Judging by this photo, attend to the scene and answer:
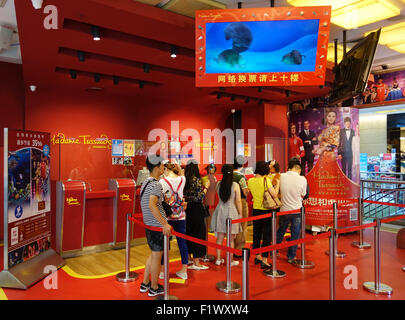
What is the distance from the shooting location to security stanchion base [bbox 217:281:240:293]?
381cm

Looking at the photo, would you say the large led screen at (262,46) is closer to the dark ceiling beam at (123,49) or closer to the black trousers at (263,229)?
the dark ceiling beam at (123,49)

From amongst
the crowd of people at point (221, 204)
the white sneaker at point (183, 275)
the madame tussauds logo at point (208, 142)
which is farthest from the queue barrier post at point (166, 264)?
the madame tussauds logo at point (208, 142)

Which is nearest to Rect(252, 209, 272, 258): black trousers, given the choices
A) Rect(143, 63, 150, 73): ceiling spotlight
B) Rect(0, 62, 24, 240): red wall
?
Rect(143, 63, 150, 73): ceiling spotlight

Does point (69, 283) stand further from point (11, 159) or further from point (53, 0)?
point (53, 0)

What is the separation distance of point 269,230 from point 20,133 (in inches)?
142

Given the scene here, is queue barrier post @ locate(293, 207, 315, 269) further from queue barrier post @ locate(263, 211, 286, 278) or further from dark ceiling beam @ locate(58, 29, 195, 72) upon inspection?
dark ceiling beam @ locate(58, 29, 195, 72)

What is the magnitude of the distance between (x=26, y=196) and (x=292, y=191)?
3.64 metres

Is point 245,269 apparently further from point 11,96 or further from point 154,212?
point 11,96

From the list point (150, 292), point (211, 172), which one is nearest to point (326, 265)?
point (211, 172)

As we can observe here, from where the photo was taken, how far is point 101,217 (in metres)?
5.75

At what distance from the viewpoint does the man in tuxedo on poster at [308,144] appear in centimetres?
658

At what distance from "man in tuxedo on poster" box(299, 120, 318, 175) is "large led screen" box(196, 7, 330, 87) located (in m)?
3.31

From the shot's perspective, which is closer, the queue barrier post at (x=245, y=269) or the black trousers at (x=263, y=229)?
the queue barrier post at (x=245, y=269)

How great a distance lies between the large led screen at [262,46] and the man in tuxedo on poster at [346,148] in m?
3.31
